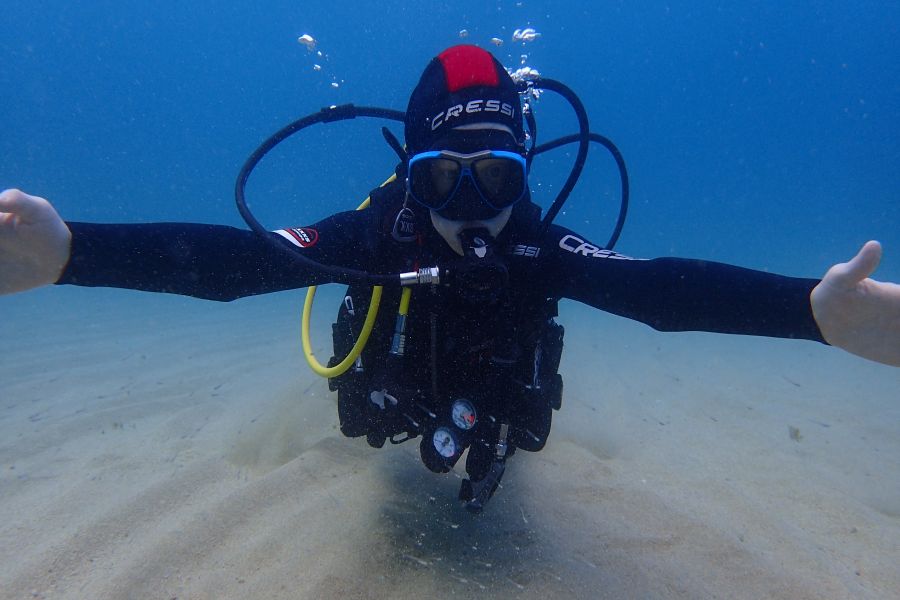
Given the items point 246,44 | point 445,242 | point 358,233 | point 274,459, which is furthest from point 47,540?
point 246,44

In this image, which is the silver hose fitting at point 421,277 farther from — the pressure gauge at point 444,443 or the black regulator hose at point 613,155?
the black regulator hose at point 613,155

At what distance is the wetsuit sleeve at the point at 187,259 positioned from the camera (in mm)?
1707

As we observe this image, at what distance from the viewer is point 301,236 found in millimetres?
2262

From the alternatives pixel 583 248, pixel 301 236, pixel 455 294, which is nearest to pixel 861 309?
pixel 583 248

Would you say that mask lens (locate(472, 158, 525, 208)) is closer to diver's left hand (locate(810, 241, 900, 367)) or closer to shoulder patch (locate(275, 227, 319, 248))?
shoulder patch (locate(275, 227, 319, 248))

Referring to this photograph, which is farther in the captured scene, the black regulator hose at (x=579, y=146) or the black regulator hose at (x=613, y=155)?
the black regulator hose at (x=613, y=155)

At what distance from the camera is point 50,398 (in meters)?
5.93

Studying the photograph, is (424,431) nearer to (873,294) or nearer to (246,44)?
(873,294)

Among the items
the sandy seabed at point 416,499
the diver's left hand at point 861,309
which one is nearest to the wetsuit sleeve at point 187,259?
the sandy seabed at point 416,499

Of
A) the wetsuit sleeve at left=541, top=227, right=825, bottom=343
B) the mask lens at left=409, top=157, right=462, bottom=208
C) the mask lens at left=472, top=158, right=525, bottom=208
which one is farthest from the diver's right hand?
the wetsuit sleeve at left=541, top=227, right=825, bottom=343

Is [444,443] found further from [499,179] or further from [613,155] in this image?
[613,155]

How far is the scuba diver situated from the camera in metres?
1.77

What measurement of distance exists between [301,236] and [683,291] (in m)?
1.89

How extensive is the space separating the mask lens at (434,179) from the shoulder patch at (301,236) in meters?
0.60
